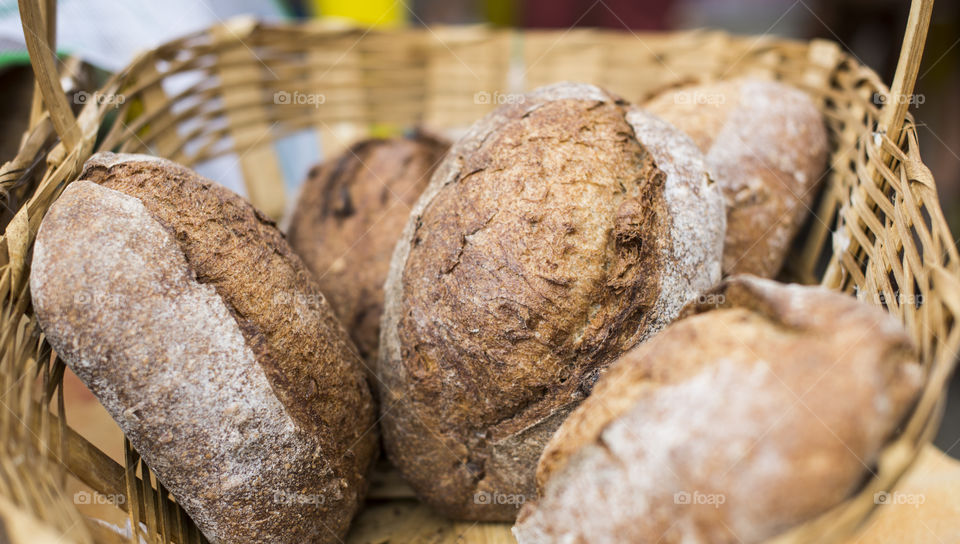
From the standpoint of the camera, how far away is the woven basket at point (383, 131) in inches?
40.9

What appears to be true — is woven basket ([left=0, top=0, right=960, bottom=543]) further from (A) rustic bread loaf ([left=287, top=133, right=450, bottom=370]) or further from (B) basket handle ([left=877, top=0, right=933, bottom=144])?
(A) rustic bread loaf ([left=287, top=133, right=450, bottom=370])

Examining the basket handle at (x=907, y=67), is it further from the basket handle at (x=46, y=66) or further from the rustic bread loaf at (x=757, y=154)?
the basket handle at (x=46, y=66)

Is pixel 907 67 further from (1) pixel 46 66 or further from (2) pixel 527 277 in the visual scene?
(1) pixel 46 66

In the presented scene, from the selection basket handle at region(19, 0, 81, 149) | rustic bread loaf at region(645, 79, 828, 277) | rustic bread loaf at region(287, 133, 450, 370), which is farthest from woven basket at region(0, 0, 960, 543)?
rustic bread loaf at region(287, 133, 450, 370)

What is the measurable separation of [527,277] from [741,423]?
53cm

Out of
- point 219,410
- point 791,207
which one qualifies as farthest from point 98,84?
point 791,207

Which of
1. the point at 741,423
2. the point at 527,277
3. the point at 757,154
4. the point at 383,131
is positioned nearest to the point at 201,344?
the point at 527,277

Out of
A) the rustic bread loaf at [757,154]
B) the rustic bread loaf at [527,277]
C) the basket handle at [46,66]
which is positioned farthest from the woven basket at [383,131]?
the rustic bread loaf at [527,277]

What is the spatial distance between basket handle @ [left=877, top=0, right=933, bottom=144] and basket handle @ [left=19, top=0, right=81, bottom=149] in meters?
1.96

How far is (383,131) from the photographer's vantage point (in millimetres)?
3381

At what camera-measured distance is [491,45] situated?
270cm

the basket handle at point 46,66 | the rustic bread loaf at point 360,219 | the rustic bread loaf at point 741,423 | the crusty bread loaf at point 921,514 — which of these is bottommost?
the crusty bread loaf at point 921,514

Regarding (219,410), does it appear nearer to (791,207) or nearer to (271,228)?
(271,228)

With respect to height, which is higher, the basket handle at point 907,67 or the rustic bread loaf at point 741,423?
the basket handle at point 907,67
